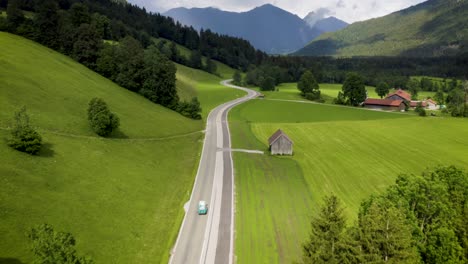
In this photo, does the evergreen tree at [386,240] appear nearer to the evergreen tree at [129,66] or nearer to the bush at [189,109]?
the bush at [189,109]

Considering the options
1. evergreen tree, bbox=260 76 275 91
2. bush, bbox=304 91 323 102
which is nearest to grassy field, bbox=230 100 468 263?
bush, bbox=304 91 323 102

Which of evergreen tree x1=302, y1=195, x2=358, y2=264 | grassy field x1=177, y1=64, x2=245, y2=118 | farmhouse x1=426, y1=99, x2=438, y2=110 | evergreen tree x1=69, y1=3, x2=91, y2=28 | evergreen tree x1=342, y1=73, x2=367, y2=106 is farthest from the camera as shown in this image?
farmhouse x1=426, y1=99, x2=438, y2=110

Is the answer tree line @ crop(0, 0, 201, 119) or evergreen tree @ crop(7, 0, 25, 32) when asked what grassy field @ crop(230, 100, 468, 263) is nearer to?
tree line @ crop(0, 0, 201, 119)

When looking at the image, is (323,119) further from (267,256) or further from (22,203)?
(22,203)

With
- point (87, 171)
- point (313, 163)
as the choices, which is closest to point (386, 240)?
point (87, 171)

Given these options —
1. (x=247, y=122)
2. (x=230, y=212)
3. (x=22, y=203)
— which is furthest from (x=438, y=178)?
(x=247, y=122)

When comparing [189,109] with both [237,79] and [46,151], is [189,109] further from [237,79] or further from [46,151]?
[237,79]
